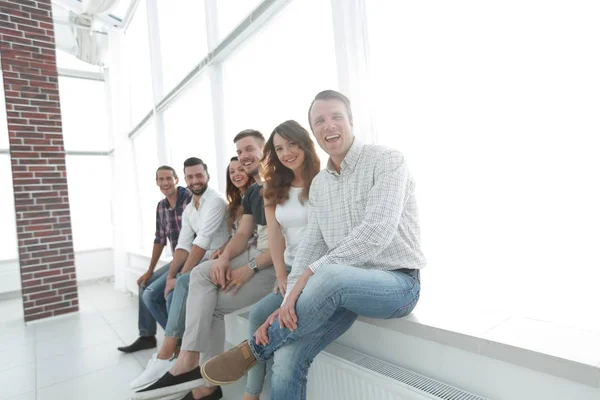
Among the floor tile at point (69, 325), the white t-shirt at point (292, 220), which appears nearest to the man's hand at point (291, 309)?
the white t-shirt at point (292, 220)

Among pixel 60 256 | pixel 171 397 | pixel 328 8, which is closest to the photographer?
pixel 171 397

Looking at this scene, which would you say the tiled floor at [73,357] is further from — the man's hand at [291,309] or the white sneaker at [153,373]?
the man's hand at [291,309]

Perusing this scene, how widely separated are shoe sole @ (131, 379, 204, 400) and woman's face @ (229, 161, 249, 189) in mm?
1114

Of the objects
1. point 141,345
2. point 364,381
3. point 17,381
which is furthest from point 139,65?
point 364,381

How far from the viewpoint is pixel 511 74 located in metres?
1.22

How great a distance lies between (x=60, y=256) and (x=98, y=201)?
9.07 feet

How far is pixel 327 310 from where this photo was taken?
1.19 metres

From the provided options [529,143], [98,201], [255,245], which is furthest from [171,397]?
[98,201]

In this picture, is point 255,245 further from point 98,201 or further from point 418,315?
point 98,201

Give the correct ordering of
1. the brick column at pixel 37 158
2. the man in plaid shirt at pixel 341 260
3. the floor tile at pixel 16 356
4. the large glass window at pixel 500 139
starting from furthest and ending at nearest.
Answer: the brick column at pixel 37 158, the floor tile at pixel 16 356, the man in plaid shirt at pixel 341 260, the large glass window at pixel 500 139

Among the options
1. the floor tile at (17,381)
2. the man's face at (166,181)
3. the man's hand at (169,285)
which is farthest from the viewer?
the man's face at (166,181)

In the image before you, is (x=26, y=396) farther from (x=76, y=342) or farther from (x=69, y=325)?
(x=69, y=325)

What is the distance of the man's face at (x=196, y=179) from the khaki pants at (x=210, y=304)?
2.47ft

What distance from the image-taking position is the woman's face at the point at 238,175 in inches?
87.5
